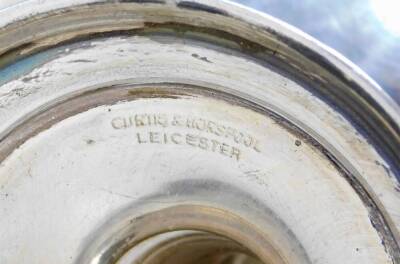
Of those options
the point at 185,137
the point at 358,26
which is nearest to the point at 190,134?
the point at 185,137

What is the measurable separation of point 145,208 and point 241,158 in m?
0.10

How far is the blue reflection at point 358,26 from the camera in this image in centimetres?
60

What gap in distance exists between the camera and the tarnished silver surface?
1.87ft

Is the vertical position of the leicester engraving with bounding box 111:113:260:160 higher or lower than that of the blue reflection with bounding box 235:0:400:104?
lower

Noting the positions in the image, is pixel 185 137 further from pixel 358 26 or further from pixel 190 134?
pixel 358 26

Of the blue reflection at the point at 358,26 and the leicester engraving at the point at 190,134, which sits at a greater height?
the blue reflection at the point at 358,26

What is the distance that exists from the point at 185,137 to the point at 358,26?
164 millimetres

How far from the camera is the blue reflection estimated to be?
60cm

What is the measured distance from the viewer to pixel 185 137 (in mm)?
635

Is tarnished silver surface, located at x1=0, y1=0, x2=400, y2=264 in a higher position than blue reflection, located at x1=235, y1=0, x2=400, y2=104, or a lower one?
lower

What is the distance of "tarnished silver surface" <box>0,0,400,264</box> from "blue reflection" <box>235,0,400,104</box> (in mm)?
42

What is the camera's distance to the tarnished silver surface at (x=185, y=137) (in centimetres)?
57

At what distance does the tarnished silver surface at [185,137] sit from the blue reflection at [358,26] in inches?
1.7

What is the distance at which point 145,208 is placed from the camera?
2.22ft
